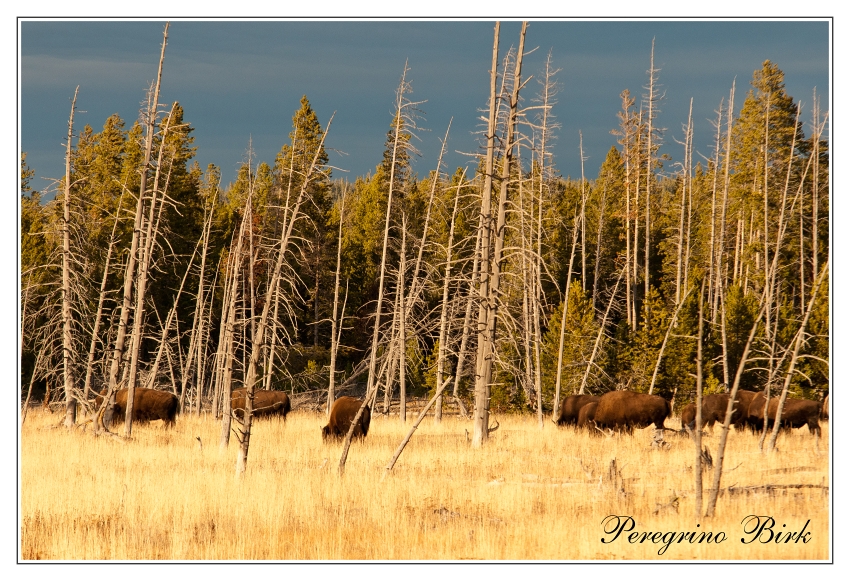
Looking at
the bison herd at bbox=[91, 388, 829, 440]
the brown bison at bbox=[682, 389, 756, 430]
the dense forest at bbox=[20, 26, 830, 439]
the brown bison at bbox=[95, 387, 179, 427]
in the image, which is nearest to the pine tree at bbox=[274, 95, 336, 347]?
the dense forest at bbox=[20, 26, 830, 439]

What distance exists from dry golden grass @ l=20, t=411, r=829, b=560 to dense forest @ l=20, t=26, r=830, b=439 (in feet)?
12.8

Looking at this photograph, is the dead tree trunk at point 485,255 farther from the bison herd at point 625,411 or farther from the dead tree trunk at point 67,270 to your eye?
the dead tree trunk at point 67,270

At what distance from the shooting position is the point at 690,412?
2280 centimetres

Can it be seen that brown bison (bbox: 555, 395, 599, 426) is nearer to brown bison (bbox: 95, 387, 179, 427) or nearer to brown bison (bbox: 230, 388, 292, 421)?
brown bison (bbox: 230, 388, 292, 421)

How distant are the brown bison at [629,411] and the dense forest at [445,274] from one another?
1.20 metres

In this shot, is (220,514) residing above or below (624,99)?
below

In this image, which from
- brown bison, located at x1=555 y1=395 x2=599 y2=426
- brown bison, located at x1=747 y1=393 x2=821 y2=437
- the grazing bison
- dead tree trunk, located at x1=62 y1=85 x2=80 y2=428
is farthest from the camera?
brown bison, located at x1=555 y1=395 x2=599 y2=426

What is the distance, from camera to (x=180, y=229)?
36688 mm

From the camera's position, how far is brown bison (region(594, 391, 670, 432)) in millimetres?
21641

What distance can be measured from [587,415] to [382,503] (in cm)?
1229

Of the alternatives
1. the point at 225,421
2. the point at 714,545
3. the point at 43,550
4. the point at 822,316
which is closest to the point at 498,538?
the point at 714,545

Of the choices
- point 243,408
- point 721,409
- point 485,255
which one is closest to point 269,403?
point 243,408
